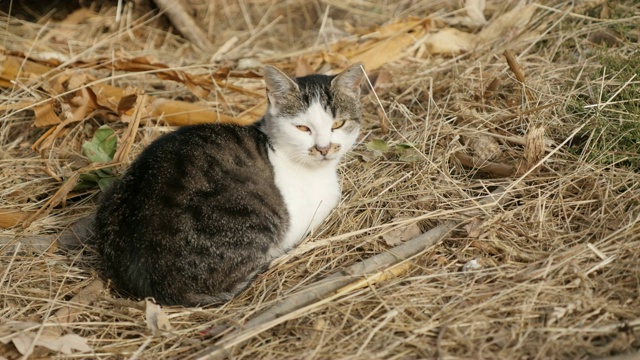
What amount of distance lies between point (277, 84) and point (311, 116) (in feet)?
0.95

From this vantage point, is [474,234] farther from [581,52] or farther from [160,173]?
[581,52]

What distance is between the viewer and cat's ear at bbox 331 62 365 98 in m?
3.61

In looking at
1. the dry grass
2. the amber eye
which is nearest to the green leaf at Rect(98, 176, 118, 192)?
the dry grass

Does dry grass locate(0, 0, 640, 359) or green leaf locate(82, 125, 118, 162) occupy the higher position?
green leaf locate(82, 125, 118, 162)

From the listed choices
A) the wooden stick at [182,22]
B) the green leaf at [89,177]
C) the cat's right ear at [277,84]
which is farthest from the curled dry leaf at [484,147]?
the wooden stick at [182,22]

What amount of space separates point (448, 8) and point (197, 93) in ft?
8.66

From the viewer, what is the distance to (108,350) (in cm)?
277

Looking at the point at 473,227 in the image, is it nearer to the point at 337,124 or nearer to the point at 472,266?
the point at 472,266

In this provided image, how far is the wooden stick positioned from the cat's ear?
2.52 m

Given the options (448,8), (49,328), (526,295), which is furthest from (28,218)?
(448,8)

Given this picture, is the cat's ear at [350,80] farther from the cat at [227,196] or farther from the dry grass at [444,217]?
the dry grass at [444,217]

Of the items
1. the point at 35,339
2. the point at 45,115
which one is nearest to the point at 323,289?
the point at 35,339

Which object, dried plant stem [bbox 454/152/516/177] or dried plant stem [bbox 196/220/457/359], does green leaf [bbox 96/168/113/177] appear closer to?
dried plant stem [bbox 196/220/457/359]

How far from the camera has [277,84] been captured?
3.60 meters
